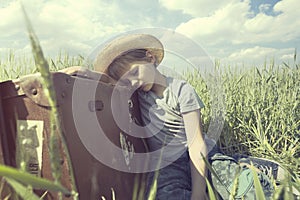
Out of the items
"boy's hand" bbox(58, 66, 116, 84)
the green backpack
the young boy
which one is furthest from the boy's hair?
the green backpack

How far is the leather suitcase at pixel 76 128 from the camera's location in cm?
102

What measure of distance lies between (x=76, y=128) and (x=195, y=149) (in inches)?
24.3

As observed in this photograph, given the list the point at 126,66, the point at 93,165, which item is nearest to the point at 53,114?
the point at 93,165

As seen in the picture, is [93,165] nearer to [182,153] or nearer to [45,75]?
[182,153]

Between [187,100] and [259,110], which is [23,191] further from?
[259,110]

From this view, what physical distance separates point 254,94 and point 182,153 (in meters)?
1.04

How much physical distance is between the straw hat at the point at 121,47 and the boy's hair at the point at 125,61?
0.05 feet

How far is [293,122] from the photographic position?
2.27 m

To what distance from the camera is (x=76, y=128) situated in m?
1.08

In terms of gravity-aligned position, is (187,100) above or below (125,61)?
below

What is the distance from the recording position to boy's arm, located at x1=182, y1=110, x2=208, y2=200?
5.03 ft

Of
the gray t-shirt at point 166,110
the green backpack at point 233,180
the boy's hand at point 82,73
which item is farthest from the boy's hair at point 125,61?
the green backpack at point 233,180

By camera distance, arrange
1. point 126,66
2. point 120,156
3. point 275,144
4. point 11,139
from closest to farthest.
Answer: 1. point 11,139
2. point 120,156
3. point 126,66
4. point 275,144

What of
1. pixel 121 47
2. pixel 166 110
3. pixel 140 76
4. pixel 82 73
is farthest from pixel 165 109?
pixel 82 73
